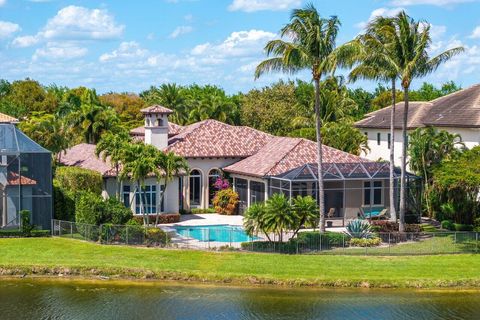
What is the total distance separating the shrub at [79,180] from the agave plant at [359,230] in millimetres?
16037

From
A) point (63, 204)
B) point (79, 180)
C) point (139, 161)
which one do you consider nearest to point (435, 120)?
point (139, 161)

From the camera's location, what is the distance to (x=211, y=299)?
107 feet

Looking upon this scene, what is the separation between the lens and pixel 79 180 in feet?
161

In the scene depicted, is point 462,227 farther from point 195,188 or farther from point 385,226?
point 195,188

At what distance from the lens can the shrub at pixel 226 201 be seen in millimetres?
54594

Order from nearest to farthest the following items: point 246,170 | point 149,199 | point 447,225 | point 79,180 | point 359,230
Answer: point 359,230 < point 447,225 < point 79,180 < point 149,199 < point 246,170

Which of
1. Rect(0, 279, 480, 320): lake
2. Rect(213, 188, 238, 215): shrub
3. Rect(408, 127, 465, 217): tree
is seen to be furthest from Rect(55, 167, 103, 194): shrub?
Rect(408, 127, 465, 217): tree

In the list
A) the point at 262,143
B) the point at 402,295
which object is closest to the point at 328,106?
the point at 262,143

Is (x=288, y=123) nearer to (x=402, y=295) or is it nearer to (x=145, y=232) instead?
(x=145, y=232)

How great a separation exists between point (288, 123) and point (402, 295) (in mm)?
49217

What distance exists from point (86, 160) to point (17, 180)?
1312 centimetres

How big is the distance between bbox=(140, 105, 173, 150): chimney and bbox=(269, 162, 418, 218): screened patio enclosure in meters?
9.38

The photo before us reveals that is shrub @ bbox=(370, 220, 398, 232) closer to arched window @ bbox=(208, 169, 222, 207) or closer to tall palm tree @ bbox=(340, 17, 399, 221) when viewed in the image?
tall palm tree @ bbox=(340, 17, 399, 221)

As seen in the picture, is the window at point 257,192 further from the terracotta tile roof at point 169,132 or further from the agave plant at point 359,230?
the terracotta tile roof at point 169,132
